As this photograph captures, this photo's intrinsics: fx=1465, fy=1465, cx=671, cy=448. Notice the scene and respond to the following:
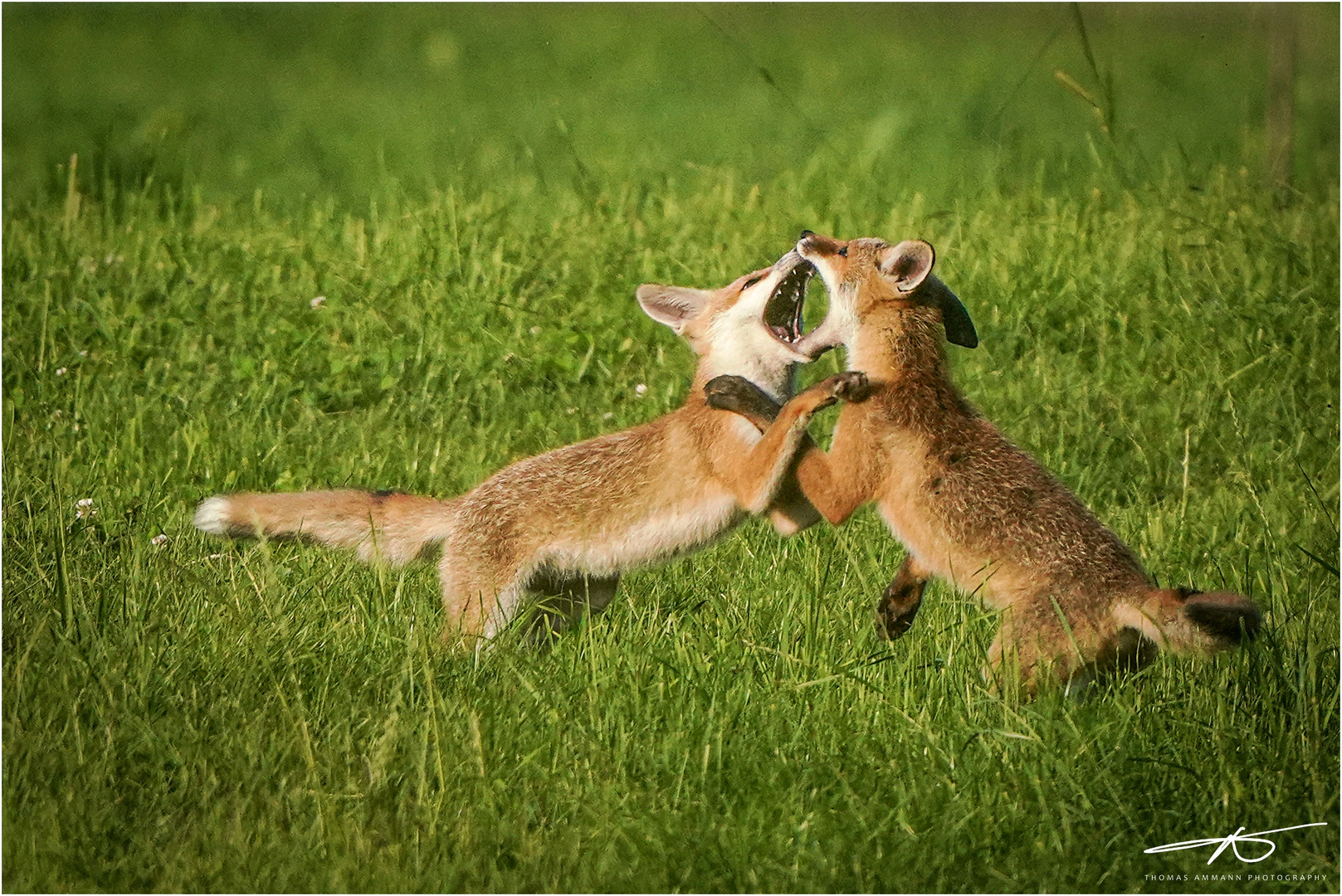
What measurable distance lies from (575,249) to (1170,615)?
5522mm

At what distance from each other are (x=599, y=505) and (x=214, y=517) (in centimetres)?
152

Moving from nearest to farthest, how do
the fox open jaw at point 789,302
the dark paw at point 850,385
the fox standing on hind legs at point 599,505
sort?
the dark paw at point 850,385
the fox standing on hind legs at point 599,505
the fox open jaw at point 789,302

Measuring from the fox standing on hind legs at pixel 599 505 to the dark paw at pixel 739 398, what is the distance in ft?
0.24

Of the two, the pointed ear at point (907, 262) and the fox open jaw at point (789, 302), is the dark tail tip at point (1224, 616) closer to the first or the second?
the pointed ear at point (907, 262)

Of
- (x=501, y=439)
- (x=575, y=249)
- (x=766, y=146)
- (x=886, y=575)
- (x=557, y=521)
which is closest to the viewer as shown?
(x=557, y=521)

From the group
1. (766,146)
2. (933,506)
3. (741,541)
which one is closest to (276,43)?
(766,146)

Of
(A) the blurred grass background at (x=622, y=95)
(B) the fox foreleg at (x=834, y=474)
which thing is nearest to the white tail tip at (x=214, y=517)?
(B) the fox foreleg at (x=834, y=474)

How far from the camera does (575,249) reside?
9367 millimetres

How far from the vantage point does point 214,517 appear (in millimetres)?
5730

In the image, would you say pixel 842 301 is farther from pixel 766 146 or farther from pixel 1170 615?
pixel 766 146

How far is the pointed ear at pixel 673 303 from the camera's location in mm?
6219

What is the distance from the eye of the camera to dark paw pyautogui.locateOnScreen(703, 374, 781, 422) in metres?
5.52
